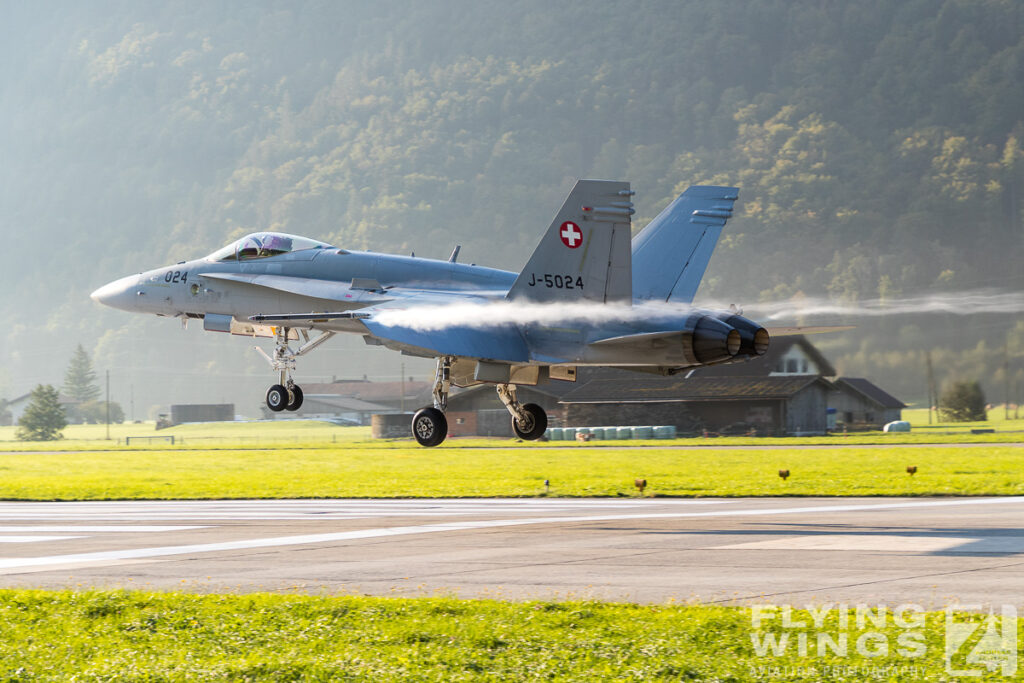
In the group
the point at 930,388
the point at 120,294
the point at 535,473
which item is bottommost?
the point at 535,473

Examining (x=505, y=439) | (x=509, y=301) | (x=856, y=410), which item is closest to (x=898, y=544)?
(x=509, y=301)

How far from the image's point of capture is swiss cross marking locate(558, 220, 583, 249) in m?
21.7

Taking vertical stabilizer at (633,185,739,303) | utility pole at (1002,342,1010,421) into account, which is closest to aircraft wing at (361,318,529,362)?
vertical stabilizer at (633,185,739,303)

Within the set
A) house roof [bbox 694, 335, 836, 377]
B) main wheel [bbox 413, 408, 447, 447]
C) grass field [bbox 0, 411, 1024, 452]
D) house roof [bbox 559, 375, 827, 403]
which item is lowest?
grass field [bbox 0, 411, 1024, 452]

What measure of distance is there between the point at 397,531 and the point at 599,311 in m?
5.89

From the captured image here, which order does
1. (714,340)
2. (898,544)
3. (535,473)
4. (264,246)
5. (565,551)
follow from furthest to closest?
1. (535,473)
2. (264,246)
3. (714,340)
4. (565,551)
5. (898,544)

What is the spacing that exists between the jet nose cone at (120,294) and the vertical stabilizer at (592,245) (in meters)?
12.8

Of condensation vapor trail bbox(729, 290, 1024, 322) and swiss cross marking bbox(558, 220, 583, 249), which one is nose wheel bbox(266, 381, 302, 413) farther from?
condensation vapor trail bbox(729, 290, 1024, 322)

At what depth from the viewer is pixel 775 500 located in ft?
87.6

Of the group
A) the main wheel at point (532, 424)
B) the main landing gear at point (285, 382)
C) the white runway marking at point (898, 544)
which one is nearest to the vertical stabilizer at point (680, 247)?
the main wheel at point (532, 424)

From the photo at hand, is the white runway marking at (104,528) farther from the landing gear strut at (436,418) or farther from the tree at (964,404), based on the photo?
the tree at (964,404)

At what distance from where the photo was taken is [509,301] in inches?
899

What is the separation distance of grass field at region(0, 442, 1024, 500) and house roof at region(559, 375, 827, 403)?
1924 cm

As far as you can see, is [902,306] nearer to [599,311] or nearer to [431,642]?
[599,311]
